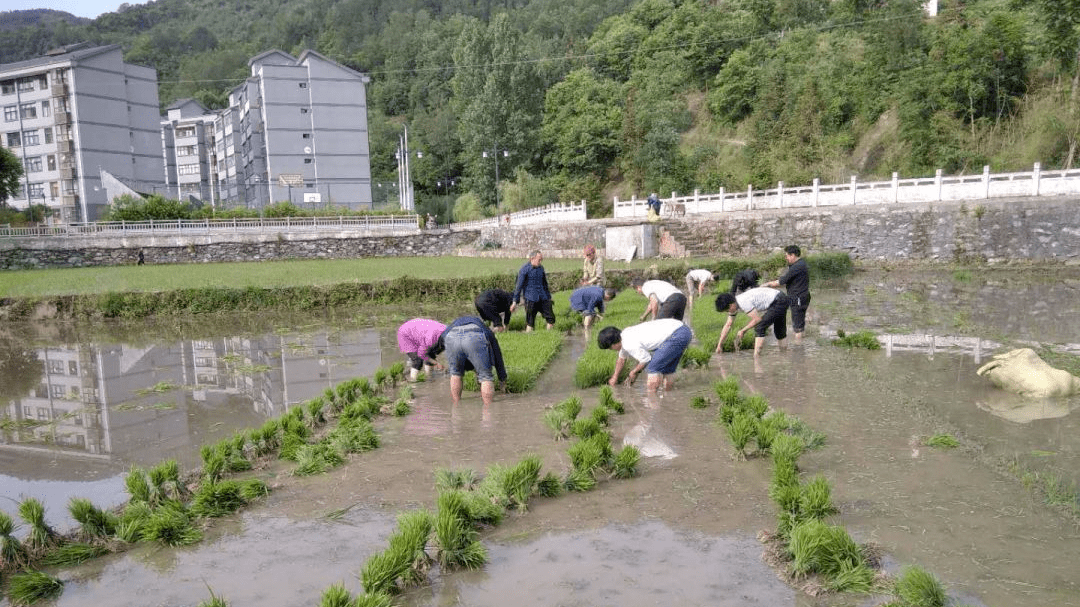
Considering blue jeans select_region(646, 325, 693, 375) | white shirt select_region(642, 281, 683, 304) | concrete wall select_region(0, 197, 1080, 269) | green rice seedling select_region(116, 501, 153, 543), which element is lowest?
green rice seedling select_region(116, 501, 153, 543)

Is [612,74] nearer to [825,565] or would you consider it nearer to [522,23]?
[522,23]

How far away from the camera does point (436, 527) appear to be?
451cm

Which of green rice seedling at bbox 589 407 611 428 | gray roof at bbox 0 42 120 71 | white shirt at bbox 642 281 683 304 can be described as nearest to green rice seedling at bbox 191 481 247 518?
green rice seedling at bbox 589 407 611 428

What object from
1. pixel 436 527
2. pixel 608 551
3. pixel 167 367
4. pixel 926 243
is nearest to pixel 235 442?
pixel 436 527

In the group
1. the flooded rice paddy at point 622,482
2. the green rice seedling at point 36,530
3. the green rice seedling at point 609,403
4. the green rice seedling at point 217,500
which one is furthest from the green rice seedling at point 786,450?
the green rice seedling at point 36,530

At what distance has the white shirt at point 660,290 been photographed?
A: 10297 mm

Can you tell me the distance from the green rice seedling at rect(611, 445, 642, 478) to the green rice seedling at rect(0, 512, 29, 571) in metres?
4.26

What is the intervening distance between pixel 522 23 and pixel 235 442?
102m

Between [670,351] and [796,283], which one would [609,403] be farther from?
[796,283]

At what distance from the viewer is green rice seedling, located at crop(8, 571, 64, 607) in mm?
4172

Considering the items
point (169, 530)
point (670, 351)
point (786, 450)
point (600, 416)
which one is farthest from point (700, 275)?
point (169, 530)

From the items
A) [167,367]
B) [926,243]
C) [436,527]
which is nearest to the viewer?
[436,527]

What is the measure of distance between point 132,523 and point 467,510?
2.38 m

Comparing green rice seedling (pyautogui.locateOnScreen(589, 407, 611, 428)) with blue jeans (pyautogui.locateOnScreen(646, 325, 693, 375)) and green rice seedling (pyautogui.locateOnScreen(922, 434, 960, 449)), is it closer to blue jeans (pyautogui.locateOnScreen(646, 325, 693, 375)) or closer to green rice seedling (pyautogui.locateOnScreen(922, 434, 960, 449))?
blue jeans (pyautogui.locateOnScreen(646, 325, 693, 375))
